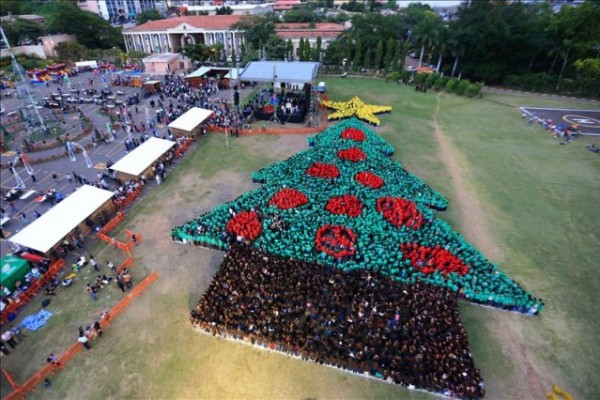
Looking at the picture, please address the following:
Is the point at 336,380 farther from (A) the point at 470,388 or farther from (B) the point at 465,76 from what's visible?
(B) the point at 465,76

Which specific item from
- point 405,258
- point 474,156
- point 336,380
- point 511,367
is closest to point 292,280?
point 336,380

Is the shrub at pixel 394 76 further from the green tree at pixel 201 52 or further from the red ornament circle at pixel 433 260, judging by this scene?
the red ornament circle at pixel 433 260

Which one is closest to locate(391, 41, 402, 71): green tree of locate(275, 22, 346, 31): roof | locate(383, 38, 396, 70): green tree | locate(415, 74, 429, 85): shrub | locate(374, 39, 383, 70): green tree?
locate(383, 38, 396, 70): green tree

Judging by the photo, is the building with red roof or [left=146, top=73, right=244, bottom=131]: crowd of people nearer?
[left=146, top=73, right=244, bottom=131]: crowd of people

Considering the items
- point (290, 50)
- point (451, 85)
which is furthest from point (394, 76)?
point (290, 50)

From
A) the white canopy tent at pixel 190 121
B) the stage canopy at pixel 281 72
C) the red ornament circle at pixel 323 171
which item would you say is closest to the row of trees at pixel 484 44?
the stage canopy at pixel 281 72

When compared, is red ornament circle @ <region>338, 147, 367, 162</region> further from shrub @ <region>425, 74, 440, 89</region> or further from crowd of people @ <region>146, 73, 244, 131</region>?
shrub @ <region>425, 74, 440, 89</region>
